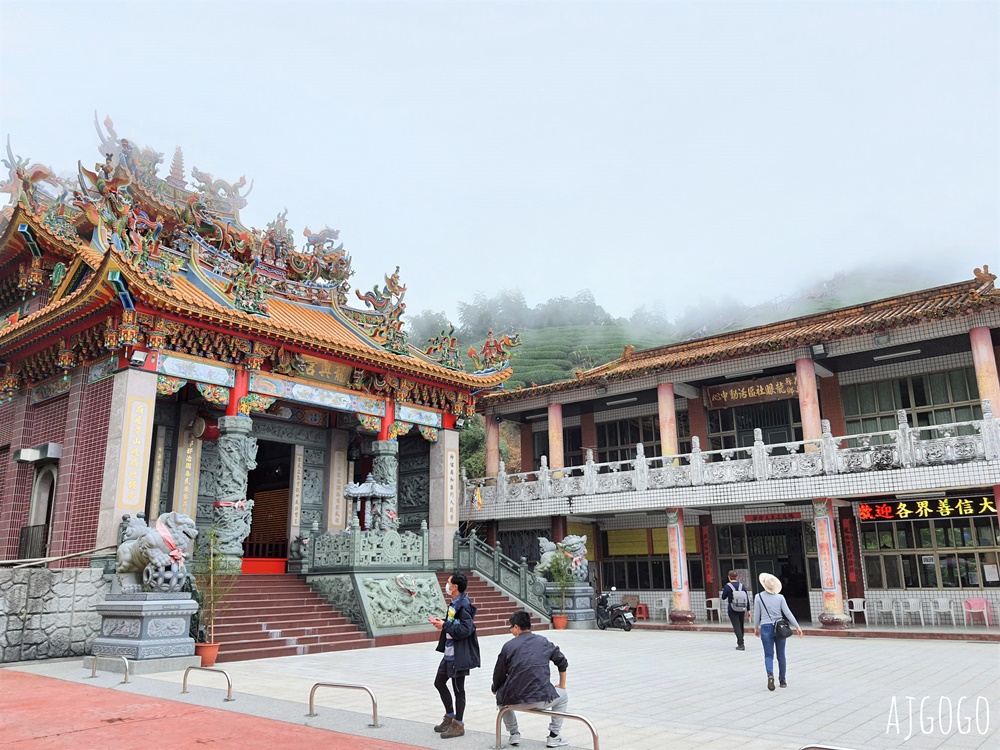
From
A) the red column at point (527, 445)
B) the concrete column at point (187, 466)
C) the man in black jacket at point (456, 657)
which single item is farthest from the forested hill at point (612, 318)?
the man in black jacket at point (456, 657)

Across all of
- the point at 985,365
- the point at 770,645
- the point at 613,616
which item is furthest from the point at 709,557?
the point at 770,645

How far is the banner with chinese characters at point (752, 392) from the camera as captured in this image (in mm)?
18655

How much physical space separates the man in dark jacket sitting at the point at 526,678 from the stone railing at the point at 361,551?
A: 354 inches

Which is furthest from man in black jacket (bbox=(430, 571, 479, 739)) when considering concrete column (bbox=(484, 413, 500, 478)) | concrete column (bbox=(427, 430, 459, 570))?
concrete column (bbox=(484, 413, 500, 478))

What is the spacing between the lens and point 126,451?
1220 cm

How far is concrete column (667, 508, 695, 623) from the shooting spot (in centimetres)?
1683

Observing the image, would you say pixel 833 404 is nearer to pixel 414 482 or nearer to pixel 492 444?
pixel 492 444

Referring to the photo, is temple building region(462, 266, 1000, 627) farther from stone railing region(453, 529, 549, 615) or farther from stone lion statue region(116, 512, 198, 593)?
stone lion statue region(116, 512, 198, 593)

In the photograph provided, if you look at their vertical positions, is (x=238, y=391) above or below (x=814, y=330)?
below

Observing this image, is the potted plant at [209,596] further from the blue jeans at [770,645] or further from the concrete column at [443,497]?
the concrete column at [443,497]

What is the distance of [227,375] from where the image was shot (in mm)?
14164

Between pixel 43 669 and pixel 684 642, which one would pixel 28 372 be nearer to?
pixel 43 669

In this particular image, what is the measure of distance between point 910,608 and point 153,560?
14.4 metres

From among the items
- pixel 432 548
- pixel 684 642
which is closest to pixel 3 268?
pixel 432 548
